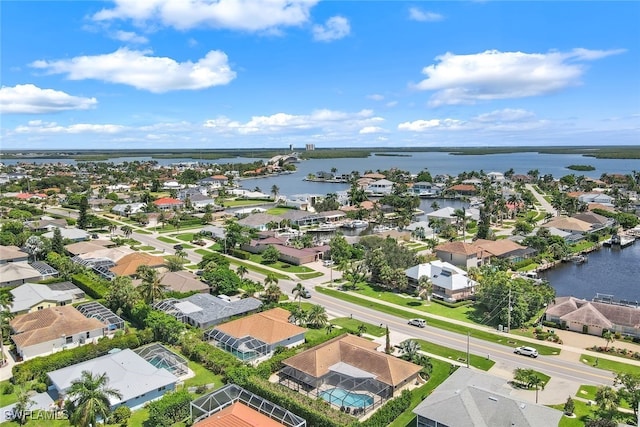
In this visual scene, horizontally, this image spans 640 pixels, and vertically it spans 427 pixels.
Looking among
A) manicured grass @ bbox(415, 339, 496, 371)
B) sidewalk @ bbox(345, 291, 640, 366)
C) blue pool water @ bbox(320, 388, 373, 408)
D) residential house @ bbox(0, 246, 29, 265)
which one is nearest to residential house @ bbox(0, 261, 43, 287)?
residential house @ bbox(0, 246, 29, 265)

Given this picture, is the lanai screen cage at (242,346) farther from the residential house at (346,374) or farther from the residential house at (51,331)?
the residential house at (51,331)

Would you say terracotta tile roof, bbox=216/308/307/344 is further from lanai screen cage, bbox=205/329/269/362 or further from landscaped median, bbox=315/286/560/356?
landscaped median, bbox=315/286/560/356

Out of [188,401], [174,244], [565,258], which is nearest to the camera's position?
[188,401]

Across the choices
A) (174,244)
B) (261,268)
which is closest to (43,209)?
(174,244)

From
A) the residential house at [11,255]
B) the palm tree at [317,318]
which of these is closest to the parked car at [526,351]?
the palm tree at [317,318]

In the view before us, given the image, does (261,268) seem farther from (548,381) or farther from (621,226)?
(621,226)
